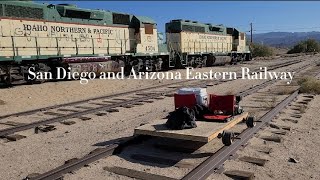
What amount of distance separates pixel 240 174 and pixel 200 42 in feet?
89.1

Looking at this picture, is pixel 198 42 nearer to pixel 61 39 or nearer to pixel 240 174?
pixel 61 39

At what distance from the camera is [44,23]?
16.1 metres

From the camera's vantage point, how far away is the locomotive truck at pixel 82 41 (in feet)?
48.9

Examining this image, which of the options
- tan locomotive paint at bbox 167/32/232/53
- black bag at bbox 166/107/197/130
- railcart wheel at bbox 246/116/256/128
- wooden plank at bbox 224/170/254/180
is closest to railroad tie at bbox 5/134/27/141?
black bag at bbox 166/107/197/130

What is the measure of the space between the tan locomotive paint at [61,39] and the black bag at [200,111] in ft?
34.1

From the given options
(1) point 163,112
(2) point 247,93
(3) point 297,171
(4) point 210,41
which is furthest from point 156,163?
(4) point 210,41

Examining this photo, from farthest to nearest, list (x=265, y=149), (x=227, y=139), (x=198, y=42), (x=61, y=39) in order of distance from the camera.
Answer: (x=198, y=42), (x=61, y=39), (x=265, y=149), (x=227, y=139)

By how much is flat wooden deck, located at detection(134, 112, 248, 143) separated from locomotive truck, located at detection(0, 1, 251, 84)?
408 inches

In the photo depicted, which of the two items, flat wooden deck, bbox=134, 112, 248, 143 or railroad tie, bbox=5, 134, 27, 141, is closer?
flat wooden deck, bbox=134, 112, 248, 143

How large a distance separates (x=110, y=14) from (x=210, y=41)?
49.8 ft

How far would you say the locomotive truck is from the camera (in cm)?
1491

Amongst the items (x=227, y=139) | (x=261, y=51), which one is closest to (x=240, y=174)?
(x=227, y=139)

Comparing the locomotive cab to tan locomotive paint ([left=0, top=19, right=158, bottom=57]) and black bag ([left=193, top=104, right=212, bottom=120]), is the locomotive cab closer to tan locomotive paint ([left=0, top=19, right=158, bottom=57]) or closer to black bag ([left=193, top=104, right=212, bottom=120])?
tan locomotive paint ([left=0, top=19, right=158, bottom=57])

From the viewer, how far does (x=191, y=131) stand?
5.93 meters
